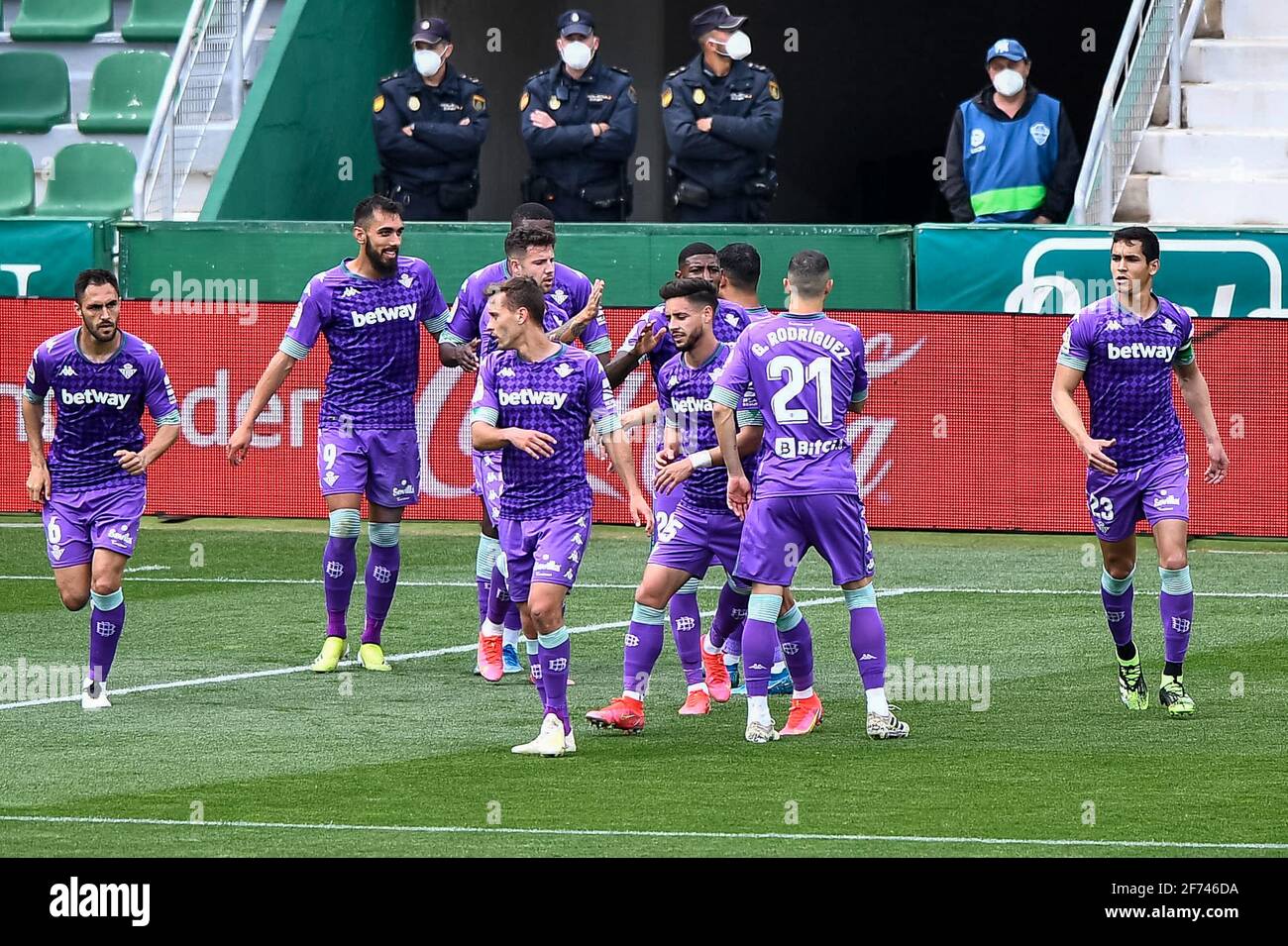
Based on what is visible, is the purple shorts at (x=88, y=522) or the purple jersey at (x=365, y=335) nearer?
the purple shorts at (x=88, y=522)

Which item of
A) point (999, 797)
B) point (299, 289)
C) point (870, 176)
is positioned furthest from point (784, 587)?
point (870, 176)

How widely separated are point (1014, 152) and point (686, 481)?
8805 millimetres

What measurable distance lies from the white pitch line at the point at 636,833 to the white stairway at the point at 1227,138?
11825 millimetres

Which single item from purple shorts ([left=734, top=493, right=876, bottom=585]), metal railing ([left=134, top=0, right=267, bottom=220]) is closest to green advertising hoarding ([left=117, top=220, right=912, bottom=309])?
metal railing ([left=134, top=0, right=267, bottom=220])

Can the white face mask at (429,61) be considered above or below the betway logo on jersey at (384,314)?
above

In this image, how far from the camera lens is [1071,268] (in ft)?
55.7

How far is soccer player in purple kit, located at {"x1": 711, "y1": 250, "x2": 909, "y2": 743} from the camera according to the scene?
31.9 ft

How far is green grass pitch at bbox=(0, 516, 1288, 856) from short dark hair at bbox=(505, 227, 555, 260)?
219 centimetres

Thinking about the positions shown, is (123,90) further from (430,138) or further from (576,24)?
(576,24)

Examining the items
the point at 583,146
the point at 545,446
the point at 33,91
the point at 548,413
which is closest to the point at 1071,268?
the point at 583,146

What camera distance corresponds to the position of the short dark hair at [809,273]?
9.73m

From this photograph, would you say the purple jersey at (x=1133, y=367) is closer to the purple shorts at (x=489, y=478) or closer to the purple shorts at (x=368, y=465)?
the purple shorts at (x=489, y=478)

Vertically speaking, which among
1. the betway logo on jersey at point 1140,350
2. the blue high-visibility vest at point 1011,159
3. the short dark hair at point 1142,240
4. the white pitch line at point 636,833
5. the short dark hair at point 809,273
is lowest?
the white pitch line at point 636,833

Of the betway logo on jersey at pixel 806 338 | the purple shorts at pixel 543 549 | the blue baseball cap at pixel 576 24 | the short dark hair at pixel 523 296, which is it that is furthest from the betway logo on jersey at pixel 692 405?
the blue baseball cap at pixel 576 24
